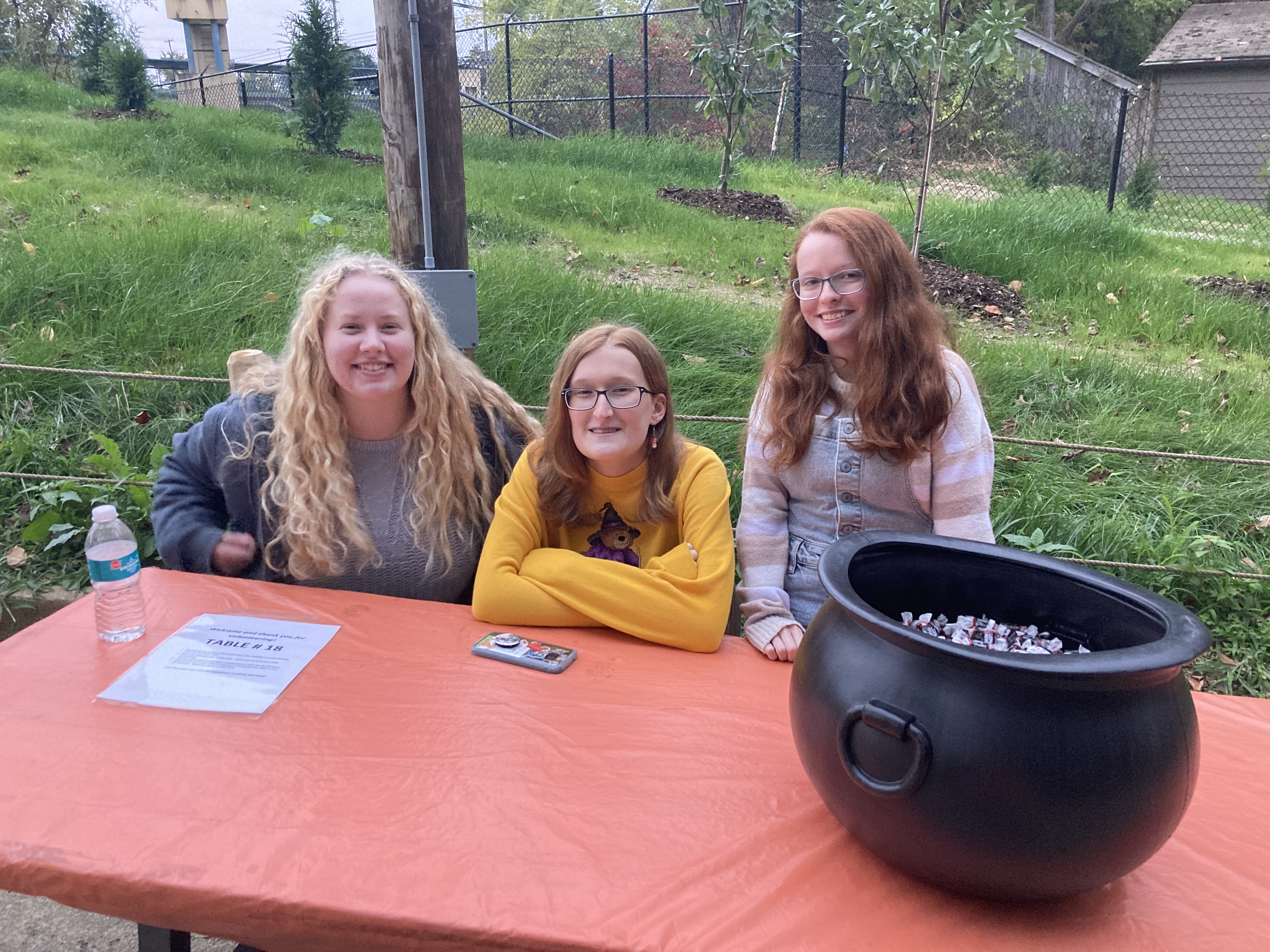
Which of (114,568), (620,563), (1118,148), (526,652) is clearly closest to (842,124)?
(1118,148)

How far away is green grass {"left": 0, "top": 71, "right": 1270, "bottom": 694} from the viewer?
10.7ft

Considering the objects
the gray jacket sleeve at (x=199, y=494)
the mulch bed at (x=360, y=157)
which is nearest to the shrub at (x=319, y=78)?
the mulch bed at (x=360, y=157)

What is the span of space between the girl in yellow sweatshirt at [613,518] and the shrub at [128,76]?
37.4 feet

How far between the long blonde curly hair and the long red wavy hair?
79cm

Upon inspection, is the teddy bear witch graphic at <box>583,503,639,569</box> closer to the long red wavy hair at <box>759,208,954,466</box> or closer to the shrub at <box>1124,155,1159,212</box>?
the long red wavy hair at <box>759,208,954,466</box>

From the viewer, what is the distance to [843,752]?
0.91 m

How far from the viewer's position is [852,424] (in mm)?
1963

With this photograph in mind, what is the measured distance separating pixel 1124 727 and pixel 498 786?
0.75 meters

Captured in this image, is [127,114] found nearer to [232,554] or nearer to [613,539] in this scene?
[232,554]

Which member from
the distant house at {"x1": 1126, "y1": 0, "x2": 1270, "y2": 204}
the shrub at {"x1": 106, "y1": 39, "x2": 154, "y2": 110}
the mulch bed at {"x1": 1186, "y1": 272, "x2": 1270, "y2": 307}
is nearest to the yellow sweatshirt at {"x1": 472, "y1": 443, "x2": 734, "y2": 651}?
the mulch bed at {"x1": 1186, "y1": 272, "x2": 1270, "y2": 307}

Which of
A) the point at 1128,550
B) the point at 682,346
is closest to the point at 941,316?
the point at 1128,550

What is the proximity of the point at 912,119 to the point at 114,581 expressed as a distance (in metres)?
12.1

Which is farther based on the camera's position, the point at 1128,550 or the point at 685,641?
the point at 1128,550

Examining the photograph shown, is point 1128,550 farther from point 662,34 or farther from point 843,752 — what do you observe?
point 662,34
